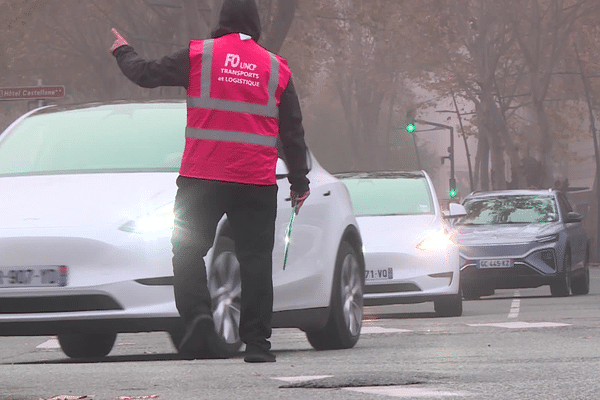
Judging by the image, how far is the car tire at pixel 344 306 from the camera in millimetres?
10258

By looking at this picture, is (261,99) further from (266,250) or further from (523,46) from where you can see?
(523,46)

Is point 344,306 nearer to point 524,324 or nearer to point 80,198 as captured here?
point 80,198

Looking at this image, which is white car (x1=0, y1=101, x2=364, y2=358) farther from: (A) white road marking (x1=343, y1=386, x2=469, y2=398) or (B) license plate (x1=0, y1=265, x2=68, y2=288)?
(A) white road marking (x1=343, y1=386, x2=469, y2=398)

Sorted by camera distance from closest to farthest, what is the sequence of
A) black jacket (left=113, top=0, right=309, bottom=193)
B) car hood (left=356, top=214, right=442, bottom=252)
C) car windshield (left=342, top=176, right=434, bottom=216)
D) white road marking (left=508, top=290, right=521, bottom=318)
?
1. black jacket (left=113, top=0, right=309, bottom=193)
2. white road marking (left=508, top=290, right=521, bottom=318)
3. car hood (left=356, top=214, right=442, bottom=252)
4. car windshield (left=342, top=176, right=434, bottom=216)

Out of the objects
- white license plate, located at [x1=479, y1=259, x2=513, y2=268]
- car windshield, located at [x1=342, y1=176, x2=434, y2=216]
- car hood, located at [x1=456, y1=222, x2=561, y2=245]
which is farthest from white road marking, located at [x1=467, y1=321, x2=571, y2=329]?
car hood, located at [x1=456, y1=222, x2=561, y2=245]

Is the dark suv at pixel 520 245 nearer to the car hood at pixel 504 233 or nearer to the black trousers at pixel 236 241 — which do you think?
the car hood at pixel 504 233

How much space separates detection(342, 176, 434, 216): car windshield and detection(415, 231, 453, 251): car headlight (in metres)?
0.52

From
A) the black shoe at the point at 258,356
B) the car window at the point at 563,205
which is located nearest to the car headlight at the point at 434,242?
the car window at the point at 563,205

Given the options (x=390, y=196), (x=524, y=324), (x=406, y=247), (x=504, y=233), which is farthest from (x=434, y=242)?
(x=504, y=233)

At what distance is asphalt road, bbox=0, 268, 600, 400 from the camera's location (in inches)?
272

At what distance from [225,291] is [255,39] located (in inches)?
69.9

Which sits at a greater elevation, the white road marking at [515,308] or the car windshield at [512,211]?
the car windshield at [512,211]

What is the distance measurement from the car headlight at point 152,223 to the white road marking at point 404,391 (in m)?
1.90

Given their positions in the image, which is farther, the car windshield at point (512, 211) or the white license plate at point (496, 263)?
the car windshield at point (512, 211)
